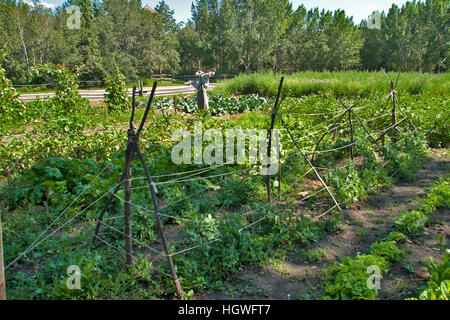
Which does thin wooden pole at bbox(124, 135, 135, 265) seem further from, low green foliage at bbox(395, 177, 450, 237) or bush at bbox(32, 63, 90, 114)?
bush at bbox(32, 63, 90, 114)

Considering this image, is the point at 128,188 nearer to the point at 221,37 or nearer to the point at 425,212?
the point at 425,212

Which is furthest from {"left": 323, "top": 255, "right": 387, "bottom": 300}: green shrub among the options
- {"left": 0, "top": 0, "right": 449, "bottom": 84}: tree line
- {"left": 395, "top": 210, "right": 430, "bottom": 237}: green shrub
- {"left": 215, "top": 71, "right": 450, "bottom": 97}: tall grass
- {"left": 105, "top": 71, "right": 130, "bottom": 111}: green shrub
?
A: {"left": 0, "top": 0, "right": 449, "bottom": 84}: tree line

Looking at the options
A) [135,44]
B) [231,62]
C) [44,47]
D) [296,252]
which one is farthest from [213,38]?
[296,252]

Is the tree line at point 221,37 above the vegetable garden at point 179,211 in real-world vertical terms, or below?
above

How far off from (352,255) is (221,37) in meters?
31.8

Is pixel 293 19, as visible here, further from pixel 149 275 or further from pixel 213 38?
pixel 149 275

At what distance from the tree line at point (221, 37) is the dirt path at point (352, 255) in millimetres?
28763

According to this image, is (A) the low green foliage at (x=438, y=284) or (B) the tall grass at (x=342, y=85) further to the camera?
(B) the tall grass at (x=342, y=85)

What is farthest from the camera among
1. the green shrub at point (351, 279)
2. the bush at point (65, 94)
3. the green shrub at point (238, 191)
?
the bush at point (65, 94)

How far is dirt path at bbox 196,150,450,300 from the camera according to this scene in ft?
10.6

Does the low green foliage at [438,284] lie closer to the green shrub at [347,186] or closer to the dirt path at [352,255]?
the dirt path at [352,255]

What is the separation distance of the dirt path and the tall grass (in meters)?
7.38

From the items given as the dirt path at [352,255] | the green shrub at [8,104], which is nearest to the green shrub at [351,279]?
the dirt path at [352,255]

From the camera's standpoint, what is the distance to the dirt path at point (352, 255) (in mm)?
3223
